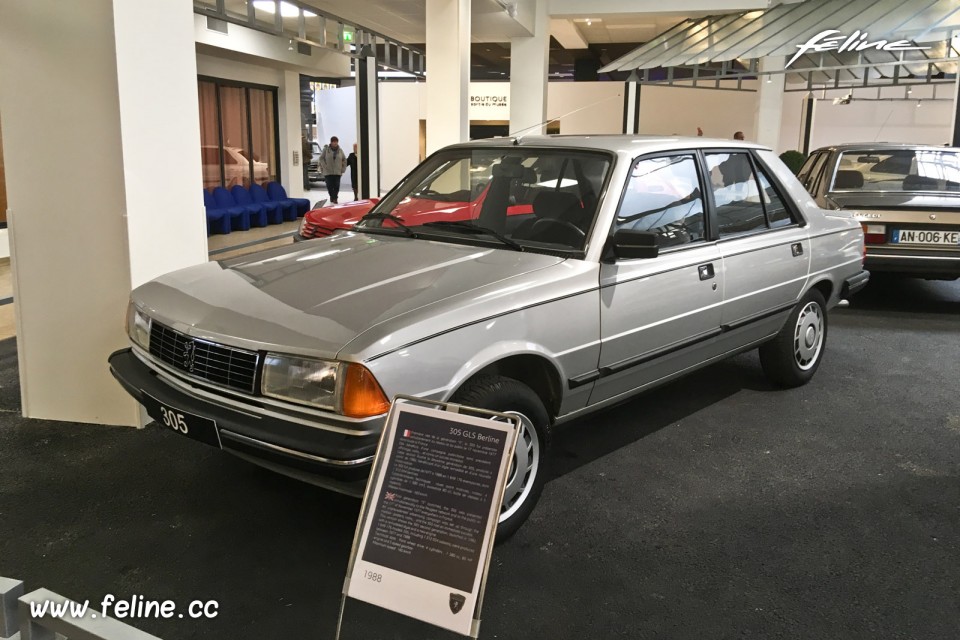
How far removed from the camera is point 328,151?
18.8 m

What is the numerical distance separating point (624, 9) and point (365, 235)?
14106mm

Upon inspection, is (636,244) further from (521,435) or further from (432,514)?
(432,514)

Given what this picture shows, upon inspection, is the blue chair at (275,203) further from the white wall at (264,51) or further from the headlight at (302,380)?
the headlight at (302,380)

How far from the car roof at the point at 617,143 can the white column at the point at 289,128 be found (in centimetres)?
1446

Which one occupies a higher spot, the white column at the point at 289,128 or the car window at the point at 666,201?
the white column at the point at 289,128

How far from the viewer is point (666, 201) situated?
3.85 m

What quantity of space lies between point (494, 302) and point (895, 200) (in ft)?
18.4

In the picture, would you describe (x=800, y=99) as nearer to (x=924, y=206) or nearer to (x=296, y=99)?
(x=296, y=99)

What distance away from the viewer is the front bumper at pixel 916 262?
6.83 metres

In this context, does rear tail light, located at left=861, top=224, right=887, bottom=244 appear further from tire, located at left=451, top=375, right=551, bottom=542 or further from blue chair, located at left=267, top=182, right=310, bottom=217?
blue chair, located at left=267, top=182, right=310, bottom=217

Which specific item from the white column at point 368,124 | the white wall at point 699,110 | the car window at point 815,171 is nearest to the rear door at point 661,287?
the car window at point 815,171

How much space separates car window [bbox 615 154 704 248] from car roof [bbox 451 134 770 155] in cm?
7

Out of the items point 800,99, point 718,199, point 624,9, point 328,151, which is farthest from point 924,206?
point 800,99

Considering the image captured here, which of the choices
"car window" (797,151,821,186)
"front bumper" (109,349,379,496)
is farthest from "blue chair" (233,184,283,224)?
"front bumper" (109,349,379,496)
